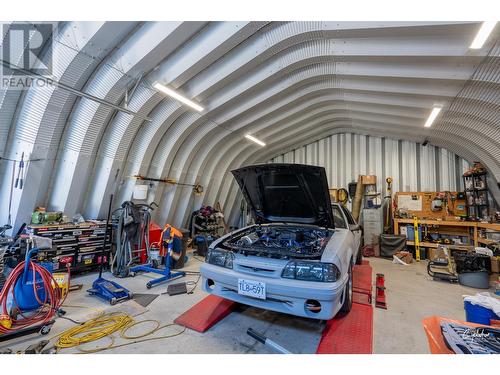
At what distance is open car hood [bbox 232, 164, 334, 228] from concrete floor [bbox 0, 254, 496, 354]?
4.11 feet

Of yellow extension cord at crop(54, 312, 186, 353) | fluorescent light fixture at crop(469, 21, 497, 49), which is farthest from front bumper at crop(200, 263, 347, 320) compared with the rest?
fluorescent light fixture at crop(469, 21, 497, 49)

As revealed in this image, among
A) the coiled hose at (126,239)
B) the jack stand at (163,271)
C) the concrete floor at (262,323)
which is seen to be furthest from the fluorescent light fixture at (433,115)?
the coiled hose at (126,239)

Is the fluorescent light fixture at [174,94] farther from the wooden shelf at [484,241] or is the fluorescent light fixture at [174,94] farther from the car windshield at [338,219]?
the wooden shelf at [484,241]

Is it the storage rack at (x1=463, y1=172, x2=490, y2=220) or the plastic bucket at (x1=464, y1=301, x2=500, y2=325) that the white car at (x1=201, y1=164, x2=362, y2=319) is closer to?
the plastic bucket at (x1=464, y1=301, x2=500, y2=325)

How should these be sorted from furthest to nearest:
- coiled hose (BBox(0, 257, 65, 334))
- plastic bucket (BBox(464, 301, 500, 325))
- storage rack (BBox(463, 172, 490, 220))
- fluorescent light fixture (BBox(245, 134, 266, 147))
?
fluorescent light fixture (BBox(245, 134, 266, 147)), storage rack (BBox(463, 172, 490, 220)), coiled hose (BBox(0, 257, 65, 334)), plastic bucket (BBox(464, 301, 500, 325))

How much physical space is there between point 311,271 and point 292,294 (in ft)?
0.86

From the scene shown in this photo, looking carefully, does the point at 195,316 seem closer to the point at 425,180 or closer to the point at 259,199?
the point at 259,199

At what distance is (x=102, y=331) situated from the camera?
2320mm

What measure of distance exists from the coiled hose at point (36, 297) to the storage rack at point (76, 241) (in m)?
1.17

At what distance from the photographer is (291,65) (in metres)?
4.18

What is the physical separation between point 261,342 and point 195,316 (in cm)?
86

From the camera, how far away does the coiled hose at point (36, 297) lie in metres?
2.31

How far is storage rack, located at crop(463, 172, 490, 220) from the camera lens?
5.68m

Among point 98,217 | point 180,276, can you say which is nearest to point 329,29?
point 180,276
